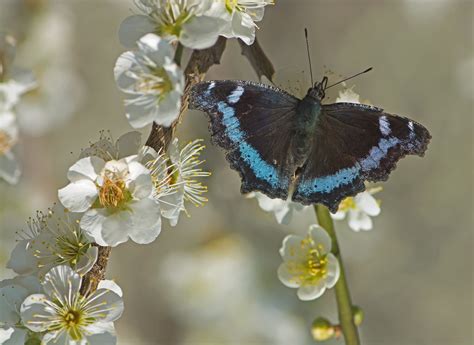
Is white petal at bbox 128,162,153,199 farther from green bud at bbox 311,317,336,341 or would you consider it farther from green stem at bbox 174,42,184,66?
green bud at bbox 311,317,336,341

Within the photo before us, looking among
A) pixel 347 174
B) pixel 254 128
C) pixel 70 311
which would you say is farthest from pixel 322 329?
pixel 70 311

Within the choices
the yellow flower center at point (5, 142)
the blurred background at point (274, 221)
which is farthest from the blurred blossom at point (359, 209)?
the blurred background at point (274, 221)

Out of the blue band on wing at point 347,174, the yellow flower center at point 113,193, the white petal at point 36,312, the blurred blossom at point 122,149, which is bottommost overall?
the white petal at point 36,312

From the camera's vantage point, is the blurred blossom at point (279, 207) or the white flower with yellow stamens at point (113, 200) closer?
the white flower with yellow stamens at point (113, 200)

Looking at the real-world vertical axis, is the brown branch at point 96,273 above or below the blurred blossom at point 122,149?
below

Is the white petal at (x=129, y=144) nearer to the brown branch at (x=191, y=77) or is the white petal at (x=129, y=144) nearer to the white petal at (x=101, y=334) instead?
the brown branch at (x=191, y=77)

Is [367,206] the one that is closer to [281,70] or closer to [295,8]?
[281,70]

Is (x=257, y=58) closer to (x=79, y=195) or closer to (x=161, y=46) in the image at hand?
(x=161, y=46)
